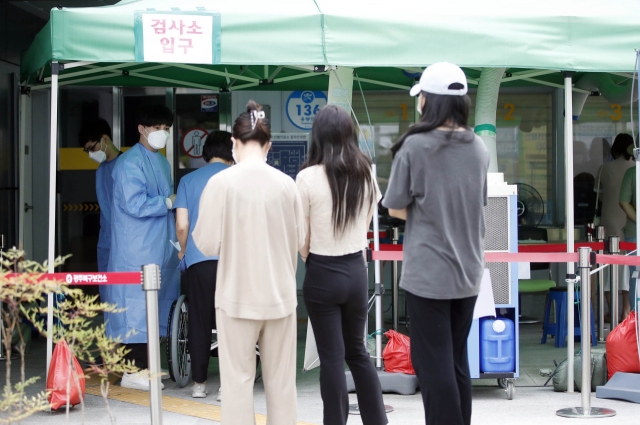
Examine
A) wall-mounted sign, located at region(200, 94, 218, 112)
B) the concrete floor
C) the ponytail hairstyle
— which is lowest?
the concrete floor

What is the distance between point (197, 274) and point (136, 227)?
54cm

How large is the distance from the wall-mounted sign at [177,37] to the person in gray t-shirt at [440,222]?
1869 mm

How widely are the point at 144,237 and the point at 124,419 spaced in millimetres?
1294

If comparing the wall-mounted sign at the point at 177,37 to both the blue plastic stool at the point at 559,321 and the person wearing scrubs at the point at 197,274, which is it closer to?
the person wearing scrubs at the point at 197,274

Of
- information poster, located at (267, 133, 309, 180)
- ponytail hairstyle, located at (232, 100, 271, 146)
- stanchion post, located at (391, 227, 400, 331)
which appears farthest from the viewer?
information poster, located at (267, 133, 309, 180)

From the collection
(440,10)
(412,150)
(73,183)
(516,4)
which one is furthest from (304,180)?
(73,183)

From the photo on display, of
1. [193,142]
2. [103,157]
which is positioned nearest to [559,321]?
[103,157]

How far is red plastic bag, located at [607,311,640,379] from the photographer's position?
220 inches

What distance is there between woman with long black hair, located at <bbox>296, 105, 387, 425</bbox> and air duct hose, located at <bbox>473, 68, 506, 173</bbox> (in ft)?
6.21

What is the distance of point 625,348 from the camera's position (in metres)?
5.61

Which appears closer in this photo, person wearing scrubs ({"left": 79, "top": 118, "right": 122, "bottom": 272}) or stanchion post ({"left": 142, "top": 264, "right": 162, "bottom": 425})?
stanchion post ({"left": 142, "top": 264, "right": 162, "bottom": 425})

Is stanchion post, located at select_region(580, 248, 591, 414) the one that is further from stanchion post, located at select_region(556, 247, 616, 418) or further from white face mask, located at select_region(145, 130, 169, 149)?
white face mask, located at select_region(145, 130, 169, 149)

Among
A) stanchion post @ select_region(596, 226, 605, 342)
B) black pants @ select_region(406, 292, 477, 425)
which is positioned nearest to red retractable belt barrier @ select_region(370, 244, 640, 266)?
black pants @ select_region(406, 292, 477, 425)

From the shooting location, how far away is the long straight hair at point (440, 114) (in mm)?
3574
